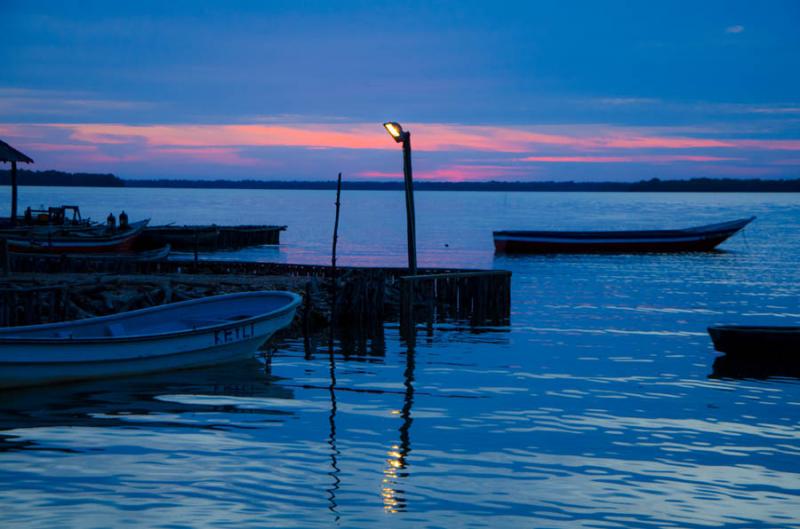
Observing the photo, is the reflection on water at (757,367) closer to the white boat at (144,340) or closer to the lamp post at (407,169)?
the lamp post at (407,169)

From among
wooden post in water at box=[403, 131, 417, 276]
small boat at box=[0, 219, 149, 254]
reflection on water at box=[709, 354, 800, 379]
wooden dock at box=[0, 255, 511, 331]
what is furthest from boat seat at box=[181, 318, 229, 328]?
small boat at box=[0, 219, 149, 254]

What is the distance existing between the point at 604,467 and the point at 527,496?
1718 mm

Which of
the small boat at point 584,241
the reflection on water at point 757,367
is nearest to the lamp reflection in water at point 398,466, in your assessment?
the reflection on water at point 757,367

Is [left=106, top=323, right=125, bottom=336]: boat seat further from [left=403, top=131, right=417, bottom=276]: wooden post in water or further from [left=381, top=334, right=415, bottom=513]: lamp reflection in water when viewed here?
[left=403, top=131, right=417, bottom=276]: wooden post in water

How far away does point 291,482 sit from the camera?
11172 millimetres

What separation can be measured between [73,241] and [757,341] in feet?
117

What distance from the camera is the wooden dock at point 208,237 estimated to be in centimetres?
6831

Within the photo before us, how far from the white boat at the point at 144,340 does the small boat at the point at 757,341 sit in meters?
9.58

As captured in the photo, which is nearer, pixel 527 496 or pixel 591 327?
pixel 527 496

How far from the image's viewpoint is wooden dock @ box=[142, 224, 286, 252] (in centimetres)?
6831

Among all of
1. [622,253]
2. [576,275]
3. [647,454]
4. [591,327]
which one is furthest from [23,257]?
[622,253]

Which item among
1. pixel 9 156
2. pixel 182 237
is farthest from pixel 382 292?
pixel 182 237

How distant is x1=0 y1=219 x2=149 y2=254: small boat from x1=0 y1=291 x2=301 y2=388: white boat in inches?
821

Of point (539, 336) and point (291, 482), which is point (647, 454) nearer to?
point (291, 482)
